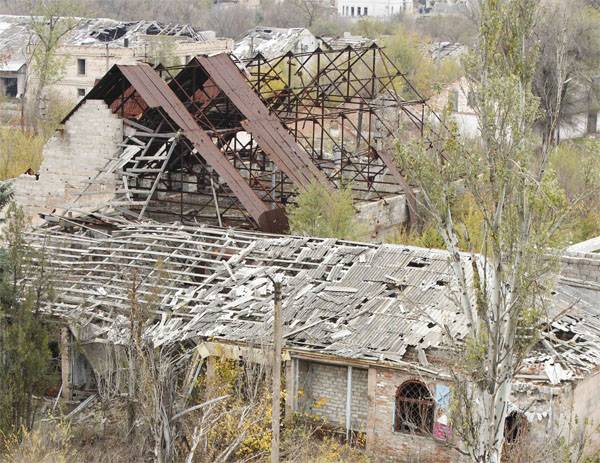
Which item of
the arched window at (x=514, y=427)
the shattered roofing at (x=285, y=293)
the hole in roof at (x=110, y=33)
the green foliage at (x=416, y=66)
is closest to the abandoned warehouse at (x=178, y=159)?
the shattered roofing at (x=285, y=293)

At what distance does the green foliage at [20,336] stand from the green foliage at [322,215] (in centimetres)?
738

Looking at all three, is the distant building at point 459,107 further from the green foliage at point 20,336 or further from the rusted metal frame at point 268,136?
the green foliage at point 20,336

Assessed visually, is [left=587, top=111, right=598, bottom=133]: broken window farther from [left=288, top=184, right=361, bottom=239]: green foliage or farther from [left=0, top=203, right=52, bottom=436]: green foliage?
[left=0, top=203, right=52, bottom=436]: green foliage

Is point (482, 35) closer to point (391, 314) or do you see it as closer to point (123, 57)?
point (391, 314)

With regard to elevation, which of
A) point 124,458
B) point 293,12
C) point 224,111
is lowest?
point 124,458

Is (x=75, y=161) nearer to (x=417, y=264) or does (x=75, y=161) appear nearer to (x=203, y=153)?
(x=203, y=153)

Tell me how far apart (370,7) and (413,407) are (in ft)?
379

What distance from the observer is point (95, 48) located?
60250 millimetres

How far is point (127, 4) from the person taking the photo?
11594 centimetres

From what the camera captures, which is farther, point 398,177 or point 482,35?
point 398,177

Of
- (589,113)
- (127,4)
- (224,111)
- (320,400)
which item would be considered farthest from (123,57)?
(127,4)

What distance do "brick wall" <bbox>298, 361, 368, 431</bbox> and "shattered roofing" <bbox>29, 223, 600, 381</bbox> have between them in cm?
40

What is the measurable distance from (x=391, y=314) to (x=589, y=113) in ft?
117

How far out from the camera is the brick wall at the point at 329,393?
1977 cm
